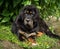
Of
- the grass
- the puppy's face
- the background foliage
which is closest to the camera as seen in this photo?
the grass

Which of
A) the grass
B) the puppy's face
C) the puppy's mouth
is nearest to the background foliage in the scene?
the grass

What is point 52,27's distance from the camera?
8.02 m

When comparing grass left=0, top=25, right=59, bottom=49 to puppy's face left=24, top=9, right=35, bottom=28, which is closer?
grass left=0, top=25, right=59, bottom=49

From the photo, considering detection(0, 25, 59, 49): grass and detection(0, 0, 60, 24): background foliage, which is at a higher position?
detection(0, 0, 60, 24): background foliage

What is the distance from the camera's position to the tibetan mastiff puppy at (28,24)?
6.68 meters

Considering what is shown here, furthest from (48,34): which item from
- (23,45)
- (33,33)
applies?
(23,45)

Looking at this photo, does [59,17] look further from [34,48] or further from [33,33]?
[34,48]

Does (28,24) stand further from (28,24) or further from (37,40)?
(37,40)

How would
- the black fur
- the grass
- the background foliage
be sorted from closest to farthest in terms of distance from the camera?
the grass < the black fur < the background foliage

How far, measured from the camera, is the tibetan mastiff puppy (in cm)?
668

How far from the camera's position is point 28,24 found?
6.66 metres

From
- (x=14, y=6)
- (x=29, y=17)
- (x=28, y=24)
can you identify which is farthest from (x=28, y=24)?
(x=14, y=6)

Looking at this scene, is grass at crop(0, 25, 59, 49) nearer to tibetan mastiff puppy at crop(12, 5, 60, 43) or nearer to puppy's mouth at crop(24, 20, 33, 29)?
tibetan mastiff puppy at crop(12, 5, 60, 43)

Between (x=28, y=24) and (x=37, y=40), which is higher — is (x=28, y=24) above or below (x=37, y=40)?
above
